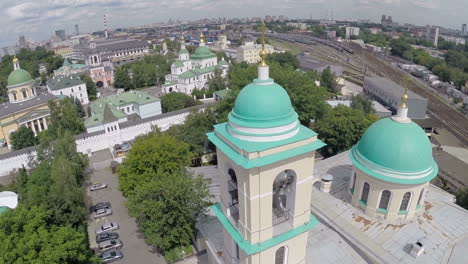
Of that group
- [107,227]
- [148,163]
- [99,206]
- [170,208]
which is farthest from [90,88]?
[170,208]

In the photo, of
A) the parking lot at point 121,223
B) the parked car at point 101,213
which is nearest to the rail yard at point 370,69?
the parking lot at point 121,223

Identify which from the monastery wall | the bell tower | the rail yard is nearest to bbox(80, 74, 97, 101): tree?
the monastery wall

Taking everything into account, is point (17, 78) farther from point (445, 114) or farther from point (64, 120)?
point (445, 114)

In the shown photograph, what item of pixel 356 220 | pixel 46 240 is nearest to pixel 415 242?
pixel 356 220

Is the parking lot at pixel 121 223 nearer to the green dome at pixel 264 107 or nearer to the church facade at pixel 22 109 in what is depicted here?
the green dome at pixel 264 107

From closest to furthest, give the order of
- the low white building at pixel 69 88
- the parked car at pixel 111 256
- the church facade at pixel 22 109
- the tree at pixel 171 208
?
the tree at pixel 171 208 < the parked car at pixel 111 256 < the church facade at pixel 22 109 < the low white building at pixel 69 88

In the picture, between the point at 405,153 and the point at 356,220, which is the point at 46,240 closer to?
the point at 356,220
